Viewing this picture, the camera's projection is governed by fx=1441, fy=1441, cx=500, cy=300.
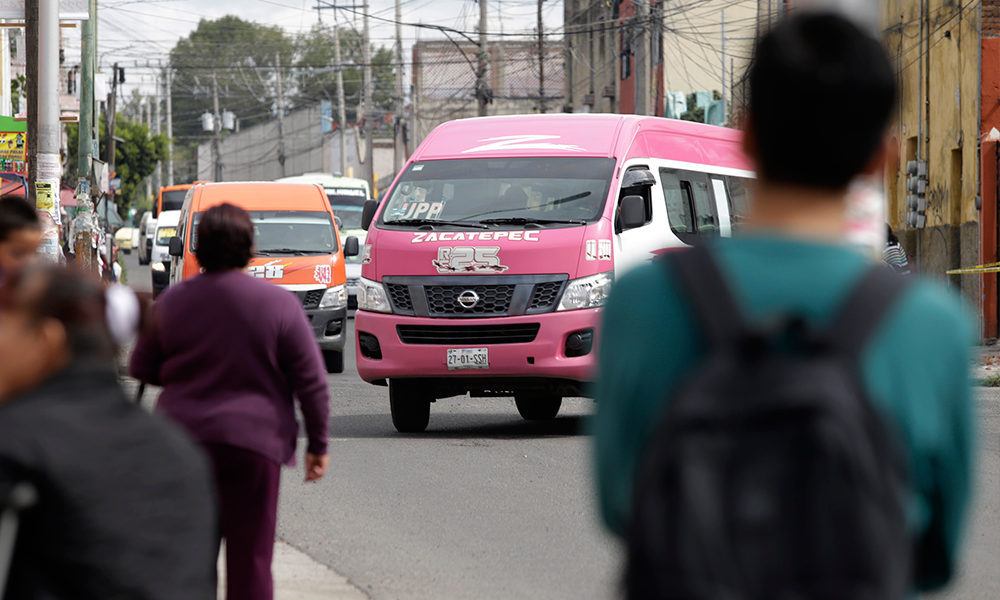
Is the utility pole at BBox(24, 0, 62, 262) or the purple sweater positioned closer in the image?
the purple sweater

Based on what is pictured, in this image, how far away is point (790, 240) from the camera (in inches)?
76.9

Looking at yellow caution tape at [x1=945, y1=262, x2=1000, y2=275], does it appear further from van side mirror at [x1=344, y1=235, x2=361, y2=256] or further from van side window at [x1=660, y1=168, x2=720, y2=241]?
van side mirror at [x1=344, y1=235, x2=361, y2=256]

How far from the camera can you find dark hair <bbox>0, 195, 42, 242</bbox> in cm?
536

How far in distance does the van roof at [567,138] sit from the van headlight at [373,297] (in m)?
1.31

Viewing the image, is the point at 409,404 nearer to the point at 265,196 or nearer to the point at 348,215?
the point at 265,196

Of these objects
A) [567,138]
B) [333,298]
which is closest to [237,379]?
[567,138]

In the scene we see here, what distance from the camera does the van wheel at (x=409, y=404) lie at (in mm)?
11531

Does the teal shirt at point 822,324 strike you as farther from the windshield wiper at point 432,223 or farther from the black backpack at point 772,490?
the windshield wiper at point 432,223

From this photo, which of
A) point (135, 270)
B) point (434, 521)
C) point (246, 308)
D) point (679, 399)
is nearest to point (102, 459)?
point (679, 399)

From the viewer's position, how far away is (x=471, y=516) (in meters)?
8.05

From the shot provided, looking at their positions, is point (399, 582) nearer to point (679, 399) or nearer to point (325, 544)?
point (325, 544)

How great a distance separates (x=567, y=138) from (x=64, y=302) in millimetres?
9569

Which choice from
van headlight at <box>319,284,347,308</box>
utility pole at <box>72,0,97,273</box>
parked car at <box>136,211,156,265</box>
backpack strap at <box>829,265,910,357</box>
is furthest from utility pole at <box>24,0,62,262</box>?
parked car at <box>136,211,156,265</box>

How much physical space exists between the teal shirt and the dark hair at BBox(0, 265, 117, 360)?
0.93m
